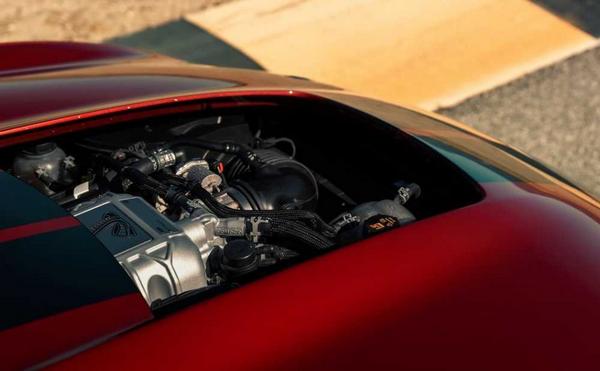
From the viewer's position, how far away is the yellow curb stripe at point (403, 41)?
611 cm

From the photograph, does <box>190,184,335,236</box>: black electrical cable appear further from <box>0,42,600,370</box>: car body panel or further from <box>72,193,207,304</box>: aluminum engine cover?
<box>0,42,600,370</box>: car body panel

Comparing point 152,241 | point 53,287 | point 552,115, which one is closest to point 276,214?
point 152,241

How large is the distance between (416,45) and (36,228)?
203 inches

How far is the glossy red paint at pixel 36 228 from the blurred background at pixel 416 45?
3922 mm

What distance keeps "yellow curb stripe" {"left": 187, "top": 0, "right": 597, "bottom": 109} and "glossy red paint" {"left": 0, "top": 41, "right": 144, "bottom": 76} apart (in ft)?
7.68

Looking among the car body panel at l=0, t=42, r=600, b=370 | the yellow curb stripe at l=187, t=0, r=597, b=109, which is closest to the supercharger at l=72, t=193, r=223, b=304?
the car body panel at l=0, t=42, r=600, b=370

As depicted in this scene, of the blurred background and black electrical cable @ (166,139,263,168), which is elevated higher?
the blurred background

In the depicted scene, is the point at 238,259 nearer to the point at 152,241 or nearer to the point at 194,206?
the point at 152,241

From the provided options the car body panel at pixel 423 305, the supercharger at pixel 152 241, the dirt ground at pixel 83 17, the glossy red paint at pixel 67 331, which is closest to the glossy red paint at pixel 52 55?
the car body panel at pixel 423 305

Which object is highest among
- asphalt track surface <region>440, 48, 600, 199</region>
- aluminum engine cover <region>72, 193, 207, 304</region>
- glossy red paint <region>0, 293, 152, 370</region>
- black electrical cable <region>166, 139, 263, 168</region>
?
asphalt track surface <region>440, 48, 600, 199</region>

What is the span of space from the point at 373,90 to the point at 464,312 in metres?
4.22

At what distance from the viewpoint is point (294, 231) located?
7.73 feet

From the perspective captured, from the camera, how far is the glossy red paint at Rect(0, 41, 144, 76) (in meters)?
3.51

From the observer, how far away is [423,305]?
1.86 metres
